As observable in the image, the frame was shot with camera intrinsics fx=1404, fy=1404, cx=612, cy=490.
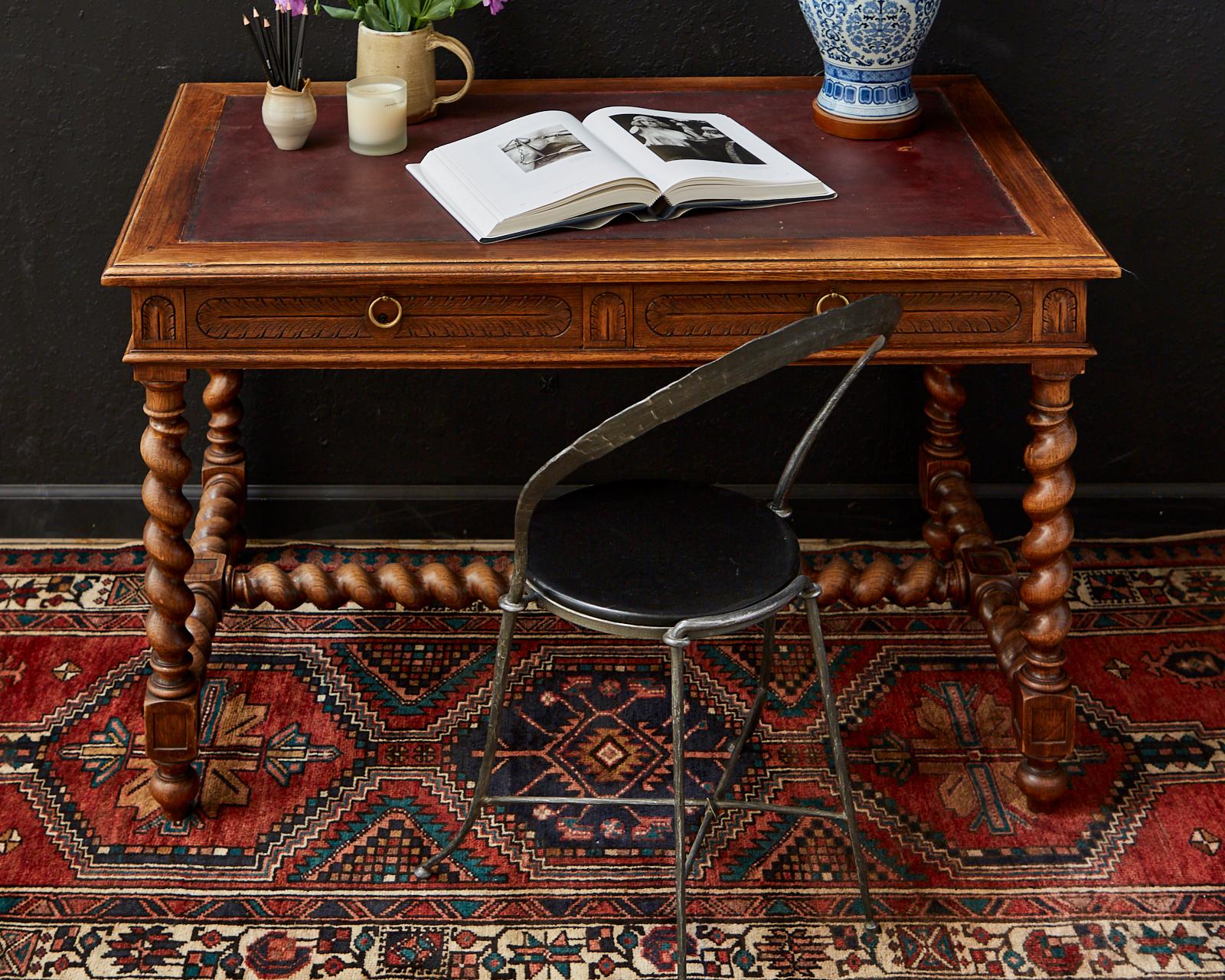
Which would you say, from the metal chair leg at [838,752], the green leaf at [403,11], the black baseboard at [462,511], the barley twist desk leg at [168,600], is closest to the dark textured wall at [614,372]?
the black baseboard at [462,511]

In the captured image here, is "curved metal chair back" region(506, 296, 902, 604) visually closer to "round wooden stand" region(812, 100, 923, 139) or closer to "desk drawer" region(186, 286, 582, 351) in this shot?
"desk drawer" region(186, 286, 582, 351)

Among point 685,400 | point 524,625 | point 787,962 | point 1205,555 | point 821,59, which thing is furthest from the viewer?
point 1205,555

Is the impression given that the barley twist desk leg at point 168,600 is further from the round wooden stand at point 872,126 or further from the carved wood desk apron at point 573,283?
the round wooden stand at point 872,126

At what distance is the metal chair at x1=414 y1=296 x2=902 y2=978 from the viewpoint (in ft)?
5.51

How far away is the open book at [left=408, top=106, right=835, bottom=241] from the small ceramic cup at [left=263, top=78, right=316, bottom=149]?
203 millimetres

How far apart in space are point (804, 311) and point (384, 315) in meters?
0.62

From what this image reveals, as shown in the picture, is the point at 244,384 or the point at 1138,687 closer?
the point at 1138,687

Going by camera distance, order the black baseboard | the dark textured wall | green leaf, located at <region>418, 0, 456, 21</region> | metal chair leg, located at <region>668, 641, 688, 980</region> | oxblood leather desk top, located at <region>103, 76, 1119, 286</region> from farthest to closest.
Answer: the black baseboard, the dark textured wall, green leaf, located at <region>418, 0, 456, 21</region>, oxblood leather desk top, located at <region>103, 76, 1119, 286</region>, metal chair leg, located at <region>668, 641, 688, 980</region>

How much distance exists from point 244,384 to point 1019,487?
167 centimetres

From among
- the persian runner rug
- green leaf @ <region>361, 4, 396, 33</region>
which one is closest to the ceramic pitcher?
green leaf @ <region>361, 4, 396, 33</region>

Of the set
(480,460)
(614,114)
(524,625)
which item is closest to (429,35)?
(614,114)

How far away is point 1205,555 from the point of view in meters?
3.03

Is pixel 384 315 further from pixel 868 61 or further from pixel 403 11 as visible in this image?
pixel 868 61

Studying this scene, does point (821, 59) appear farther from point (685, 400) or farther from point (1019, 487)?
point (685, 400)
